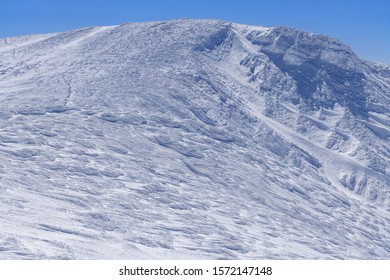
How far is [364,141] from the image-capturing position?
146m

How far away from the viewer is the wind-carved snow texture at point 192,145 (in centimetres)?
8969

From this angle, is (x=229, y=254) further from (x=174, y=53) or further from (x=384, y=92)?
(x=384, y=92)

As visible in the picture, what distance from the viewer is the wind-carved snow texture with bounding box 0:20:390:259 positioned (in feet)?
294

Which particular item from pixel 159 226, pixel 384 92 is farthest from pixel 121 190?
pixel 384 92

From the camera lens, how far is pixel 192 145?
12281cm

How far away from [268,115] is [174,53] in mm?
Result: 21732

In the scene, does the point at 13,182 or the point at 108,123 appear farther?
the point at 108,123

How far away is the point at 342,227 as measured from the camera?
112500mm

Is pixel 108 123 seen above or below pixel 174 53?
below

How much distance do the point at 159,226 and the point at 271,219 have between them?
1976 centimetres

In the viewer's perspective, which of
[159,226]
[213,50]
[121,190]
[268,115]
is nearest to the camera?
[159,226]
